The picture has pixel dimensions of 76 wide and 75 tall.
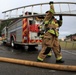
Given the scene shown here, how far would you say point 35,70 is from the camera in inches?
268

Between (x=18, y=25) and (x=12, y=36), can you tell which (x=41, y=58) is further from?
(x=12, y=36)

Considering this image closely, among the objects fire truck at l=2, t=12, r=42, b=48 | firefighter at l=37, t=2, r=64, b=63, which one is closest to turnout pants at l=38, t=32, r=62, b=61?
firefighter at l=37, t=2, r=64, b=63

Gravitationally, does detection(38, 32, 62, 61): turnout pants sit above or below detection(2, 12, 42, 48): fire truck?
below

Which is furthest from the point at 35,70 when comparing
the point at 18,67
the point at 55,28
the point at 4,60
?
the point at 55,28

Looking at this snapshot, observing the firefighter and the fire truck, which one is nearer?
the firefighter

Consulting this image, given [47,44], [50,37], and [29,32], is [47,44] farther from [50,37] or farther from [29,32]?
[29,32]

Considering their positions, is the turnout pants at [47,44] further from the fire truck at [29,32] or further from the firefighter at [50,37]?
the fire truck at [29,32]

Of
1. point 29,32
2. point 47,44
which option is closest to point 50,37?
point 47,44

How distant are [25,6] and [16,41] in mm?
2403

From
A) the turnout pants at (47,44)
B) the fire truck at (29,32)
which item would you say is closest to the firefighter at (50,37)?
the turnout pants at (47,44)

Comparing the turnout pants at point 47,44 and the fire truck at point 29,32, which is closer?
the turnout pants at point 47,44

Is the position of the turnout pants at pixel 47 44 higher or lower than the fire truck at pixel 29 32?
lower

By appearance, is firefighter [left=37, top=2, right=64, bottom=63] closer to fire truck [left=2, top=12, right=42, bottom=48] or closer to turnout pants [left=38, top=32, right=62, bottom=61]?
turnout pants [left=38, top=32, right=62, bottom=61]

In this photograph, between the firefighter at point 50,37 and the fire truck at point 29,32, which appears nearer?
the firefighter at point 50,37
